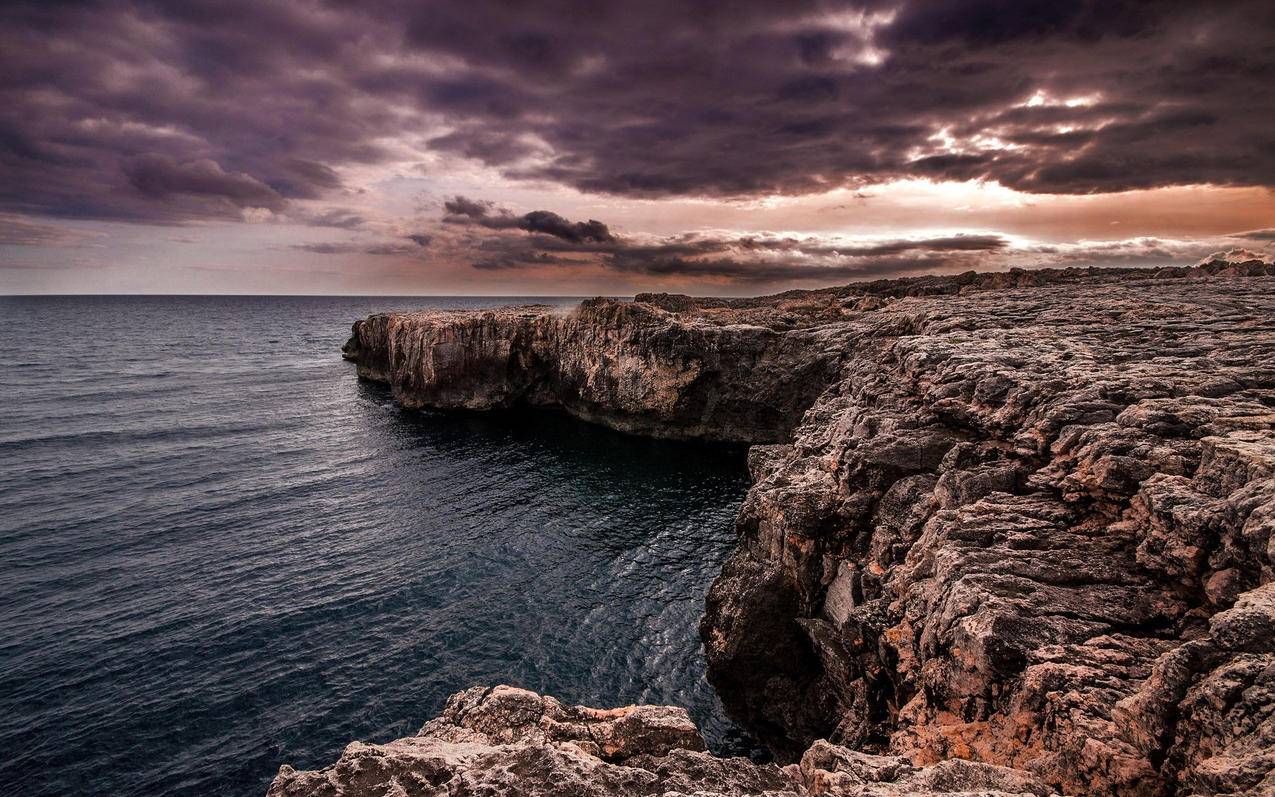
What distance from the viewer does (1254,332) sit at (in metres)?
21.0

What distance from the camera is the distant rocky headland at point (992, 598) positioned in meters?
9.10

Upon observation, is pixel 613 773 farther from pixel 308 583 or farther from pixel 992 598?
pixel 308 583

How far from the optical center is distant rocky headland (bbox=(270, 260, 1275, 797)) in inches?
358

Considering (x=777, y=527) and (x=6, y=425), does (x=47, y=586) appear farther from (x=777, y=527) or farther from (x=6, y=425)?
(x=6, y=425)

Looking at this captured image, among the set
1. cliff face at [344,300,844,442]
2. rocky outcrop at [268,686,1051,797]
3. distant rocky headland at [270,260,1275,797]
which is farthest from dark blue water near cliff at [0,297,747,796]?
rocky outcrop at [268,686,1051,797]

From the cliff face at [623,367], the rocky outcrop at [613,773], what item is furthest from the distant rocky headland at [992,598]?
the cliff face at [623,367]

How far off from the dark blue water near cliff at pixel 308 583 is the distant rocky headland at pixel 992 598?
28.6 ft

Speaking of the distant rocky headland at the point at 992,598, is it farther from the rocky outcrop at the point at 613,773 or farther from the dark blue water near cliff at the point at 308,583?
the dark blue water near cliff at the point at 308,583

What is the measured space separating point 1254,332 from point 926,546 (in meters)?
16.7

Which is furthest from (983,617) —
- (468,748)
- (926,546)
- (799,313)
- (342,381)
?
(342,381)

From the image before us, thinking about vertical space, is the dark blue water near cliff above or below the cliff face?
below

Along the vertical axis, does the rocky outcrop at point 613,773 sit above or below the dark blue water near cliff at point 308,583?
above

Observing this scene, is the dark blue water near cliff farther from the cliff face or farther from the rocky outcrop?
the rocky outcrop

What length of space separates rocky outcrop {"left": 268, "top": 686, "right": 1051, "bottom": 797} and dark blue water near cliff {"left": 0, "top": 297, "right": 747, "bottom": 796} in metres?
14.8
